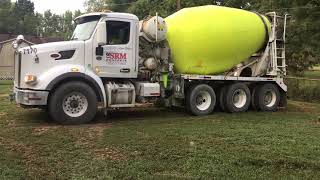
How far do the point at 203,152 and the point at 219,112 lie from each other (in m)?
6.98

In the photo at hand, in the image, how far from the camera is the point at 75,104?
40.4 ft

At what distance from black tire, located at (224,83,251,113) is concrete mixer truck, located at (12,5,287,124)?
0.03 metres

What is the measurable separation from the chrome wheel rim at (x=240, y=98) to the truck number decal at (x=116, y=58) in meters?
4.10

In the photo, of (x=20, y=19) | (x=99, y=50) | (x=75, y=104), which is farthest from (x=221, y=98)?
(x=20, y=19)

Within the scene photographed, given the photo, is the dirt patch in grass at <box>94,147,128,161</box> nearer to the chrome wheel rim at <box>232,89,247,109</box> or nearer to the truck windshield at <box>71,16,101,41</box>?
the truck windshield at <box>71,16,101,41</box>

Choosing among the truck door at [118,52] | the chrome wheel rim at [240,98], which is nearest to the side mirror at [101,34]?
the truck door at [118,52]

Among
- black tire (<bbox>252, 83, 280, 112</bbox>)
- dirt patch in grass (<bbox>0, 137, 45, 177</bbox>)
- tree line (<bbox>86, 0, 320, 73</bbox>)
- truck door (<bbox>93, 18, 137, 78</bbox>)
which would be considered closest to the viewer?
dirt patch in grass (<bbox>0, 137, 45, 177</bbox>)

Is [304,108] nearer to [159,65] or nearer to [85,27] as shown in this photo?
[159,65]

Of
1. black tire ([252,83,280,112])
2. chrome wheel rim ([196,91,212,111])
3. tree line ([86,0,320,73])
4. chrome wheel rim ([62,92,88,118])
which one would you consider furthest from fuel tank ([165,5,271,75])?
tree line ([86,0,320,73])

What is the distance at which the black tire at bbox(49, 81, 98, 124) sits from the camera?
12055 millimetres

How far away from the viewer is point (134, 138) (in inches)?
395

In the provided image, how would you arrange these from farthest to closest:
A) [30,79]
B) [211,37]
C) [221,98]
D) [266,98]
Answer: [266,98]
[221,98]
[211,37]
[30,79]

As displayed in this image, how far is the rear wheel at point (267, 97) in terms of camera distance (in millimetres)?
16016

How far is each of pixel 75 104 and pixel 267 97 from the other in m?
6.94
